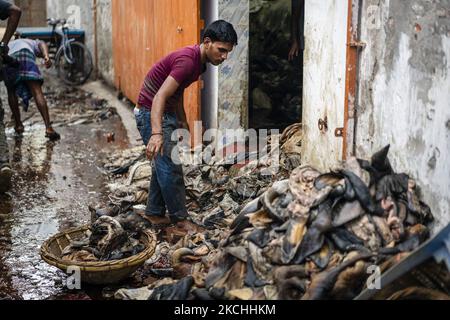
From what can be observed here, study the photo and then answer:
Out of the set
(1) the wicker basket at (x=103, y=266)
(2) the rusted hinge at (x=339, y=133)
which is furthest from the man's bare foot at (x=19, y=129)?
(2) the rusted hinge at (x=339, y=133)

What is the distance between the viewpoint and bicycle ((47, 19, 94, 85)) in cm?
1584

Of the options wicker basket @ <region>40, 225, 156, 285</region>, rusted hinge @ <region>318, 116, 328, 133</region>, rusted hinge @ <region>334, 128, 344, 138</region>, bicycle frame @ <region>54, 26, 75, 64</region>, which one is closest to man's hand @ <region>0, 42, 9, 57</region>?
wicker basket @ <region>40, 225, 156, 285</region>

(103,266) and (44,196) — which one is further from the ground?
(103,266)

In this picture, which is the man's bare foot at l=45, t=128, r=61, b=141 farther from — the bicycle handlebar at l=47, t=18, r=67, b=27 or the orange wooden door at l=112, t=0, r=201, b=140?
the bicycle handlebar at l=47, t=18, r=67, b=27

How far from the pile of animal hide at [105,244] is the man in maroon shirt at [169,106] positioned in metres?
0.67

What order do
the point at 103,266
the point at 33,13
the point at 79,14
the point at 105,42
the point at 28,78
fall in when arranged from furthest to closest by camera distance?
the point at 33,13 → the point at 79,14 → the point at 105,42 → the point at 28,78 → the point at 103,266

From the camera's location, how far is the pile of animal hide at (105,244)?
17.7 ft

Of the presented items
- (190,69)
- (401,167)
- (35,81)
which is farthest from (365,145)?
(35,81)

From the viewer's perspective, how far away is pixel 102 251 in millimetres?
5383

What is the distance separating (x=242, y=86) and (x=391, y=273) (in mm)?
5104

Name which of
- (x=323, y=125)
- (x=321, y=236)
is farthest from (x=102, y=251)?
(x=323, y=125)

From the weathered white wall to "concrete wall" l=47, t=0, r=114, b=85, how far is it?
8959 millimetres

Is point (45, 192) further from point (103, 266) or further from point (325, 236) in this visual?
point (325, 236)

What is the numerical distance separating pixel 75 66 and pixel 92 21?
1133 mm
